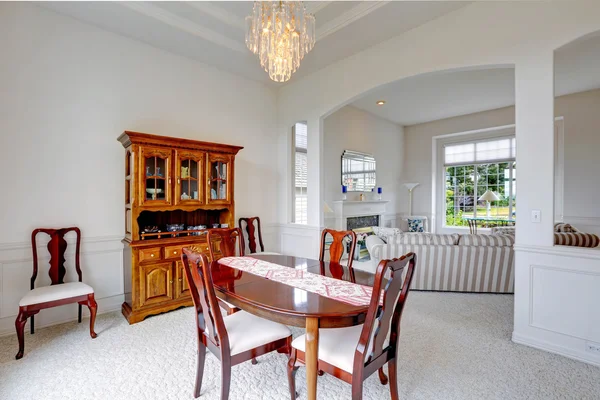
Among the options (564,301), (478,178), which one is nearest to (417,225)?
(478,178)

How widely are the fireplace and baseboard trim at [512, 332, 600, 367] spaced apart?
3631mm

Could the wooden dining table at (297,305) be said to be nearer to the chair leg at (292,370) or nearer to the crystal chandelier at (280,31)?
the chair leg at (292,370)

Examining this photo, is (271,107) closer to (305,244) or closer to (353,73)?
(353,73)

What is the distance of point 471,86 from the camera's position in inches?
202

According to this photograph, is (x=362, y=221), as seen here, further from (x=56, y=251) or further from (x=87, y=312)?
(x=56, y=251)

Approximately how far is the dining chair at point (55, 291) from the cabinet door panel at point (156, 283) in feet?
1.47

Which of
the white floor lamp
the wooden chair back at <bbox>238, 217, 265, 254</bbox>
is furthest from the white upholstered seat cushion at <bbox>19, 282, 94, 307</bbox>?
the white floor lamp

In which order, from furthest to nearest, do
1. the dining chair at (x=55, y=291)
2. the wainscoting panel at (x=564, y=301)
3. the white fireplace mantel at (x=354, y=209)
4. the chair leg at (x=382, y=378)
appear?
the white fireplace mantel at (x=354, y=209), the dining chair at (x=55, y=291), the wainscoting panel at (x=564, y=301), the chair leg at (x=382, y=378)

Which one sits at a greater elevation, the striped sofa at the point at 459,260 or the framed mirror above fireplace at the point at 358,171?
the framed mirror above fireplace at the point at 358,171

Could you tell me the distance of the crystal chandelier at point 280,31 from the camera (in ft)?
7.61

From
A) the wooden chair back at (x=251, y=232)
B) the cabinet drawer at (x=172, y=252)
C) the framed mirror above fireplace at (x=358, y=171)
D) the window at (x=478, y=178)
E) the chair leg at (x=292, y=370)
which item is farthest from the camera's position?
the window at (x=478, y=178)

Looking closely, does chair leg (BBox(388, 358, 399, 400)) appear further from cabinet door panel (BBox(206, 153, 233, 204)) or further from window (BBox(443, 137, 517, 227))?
window (BBox(443, 137, 517, 227))

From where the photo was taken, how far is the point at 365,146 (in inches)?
264

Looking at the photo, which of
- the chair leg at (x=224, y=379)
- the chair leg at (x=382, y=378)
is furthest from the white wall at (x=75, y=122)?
the chair leg at (x=382, y=378)
